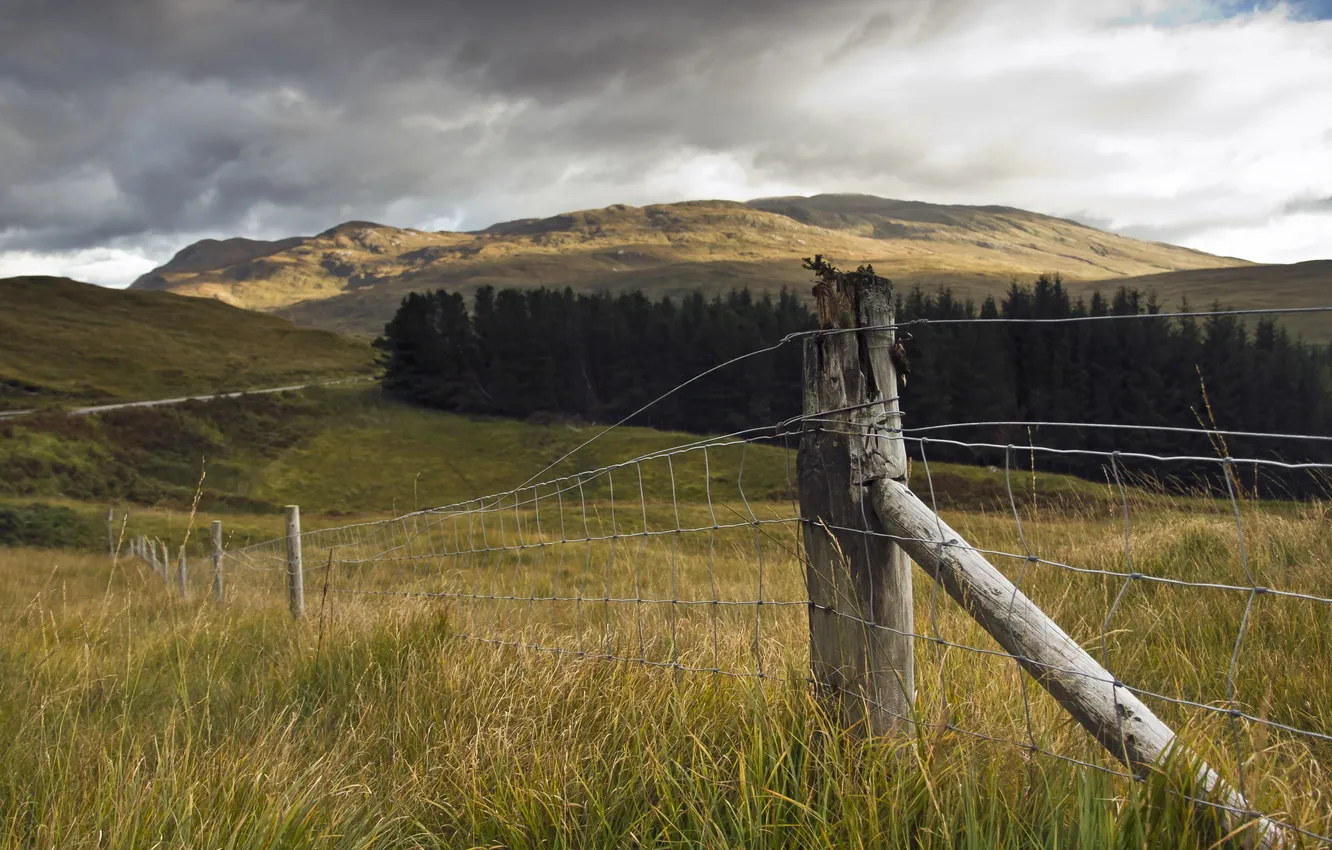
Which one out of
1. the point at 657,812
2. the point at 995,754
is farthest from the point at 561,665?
the point at 995,754

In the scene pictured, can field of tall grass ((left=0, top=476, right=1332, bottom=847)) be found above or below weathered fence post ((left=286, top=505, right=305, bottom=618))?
above

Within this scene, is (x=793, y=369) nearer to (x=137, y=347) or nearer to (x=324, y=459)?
(x=324, y=459)

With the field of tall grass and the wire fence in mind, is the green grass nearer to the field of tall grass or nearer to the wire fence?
the wire fence

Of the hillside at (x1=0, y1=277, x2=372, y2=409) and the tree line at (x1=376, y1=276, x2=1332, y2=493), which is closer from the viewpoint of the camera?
the tree line at (x1=376, y1=276, x2=1332, y2=493)

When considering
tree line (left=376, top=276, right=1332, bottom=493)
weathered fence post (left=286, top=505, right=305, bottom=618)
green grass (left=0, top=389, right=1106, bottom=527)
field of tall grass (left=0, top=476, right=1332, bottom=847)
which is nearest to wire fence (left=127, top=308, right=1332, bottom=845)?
field of tall grass (left=0, top=476, right=1332, bottom=847)

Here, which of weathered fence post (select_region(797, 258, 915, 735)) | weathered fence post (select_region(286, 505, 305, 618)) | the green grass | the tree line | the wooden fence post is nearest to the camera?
the wooden fence post

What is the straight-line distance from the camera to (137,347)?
305ft

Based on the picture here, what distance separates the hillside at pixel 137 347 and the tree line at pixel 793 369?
18.9m

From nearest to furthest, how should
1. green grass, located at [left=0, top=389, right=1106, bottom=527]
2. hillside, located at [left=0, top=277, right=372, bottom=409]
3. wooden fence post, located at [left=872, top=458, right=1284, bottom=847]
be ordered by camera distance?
wooden fence post, located at [left=872, top=458, right=1284, bottom=847] < green grass, located at [left=0, top=389, right=1106, bottom=527] < hillside, located at [left=0, top=277, right=372, bottom=409]

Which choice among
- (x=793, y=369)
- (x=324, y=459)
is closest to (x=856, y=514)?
(x=324, y=459)

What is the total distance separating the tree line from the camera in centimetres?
6562

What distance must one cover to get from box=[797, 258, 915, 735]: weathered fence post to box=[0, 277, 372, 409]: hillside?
7862 centimetres

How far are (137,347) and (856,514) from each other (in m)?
109

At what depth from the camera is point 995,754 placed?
87.4 inches
